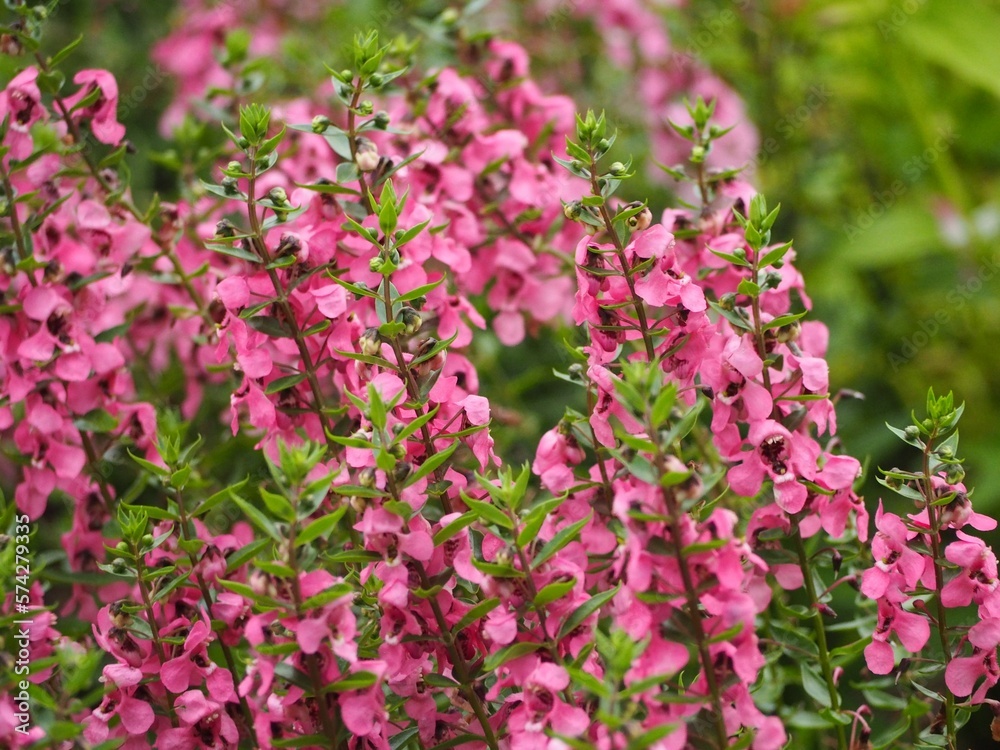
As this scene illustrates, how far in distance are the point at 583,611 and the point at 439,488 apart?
0.61 ft

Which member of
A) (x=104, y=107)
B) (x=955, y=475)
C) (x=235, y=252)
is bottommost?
(x=955, y=475)

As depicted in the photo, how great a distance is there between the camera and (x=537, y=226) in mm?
1492

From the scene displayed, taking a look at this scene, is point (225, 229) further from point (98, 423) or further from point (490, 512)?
point (490, 512)

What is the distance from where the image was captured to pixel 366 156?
1.14m

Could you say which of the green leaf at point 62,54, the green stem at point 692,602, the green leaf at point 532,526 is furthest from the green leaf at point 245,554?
the green leaf at point 62,54

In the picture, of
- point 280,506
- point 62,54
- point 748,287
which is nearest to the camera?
point 280,506

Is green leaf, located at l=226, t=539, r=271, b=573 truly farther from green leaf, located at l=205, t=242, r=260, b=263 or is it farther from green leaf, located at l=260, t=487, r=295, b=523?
green leaf, located at l=205, t=242, r=260, b=263

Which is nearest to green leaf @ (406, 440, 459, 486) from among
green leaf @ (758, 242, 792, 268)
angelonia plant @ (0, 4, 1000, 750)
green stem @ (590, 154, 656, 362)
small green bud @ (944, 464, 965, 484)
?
angelonia plant @ (0, 4, 1000, 750)

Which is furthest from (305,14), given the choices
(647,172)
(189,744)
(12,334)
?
(189,744)

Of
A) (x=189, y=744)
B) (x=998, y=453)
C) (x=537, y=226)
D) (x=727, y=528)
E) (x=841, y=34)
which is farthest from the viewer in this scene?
(x=841, y=34)

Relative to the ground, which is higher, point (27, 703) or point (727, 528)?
point (727, 528)

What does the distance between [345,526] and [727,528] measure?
635 mm

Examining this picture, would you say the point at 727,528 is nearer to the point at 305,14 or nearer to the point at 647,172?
the point at 647,172

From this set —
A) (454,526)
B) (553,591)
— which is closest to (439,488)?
(454,526)
